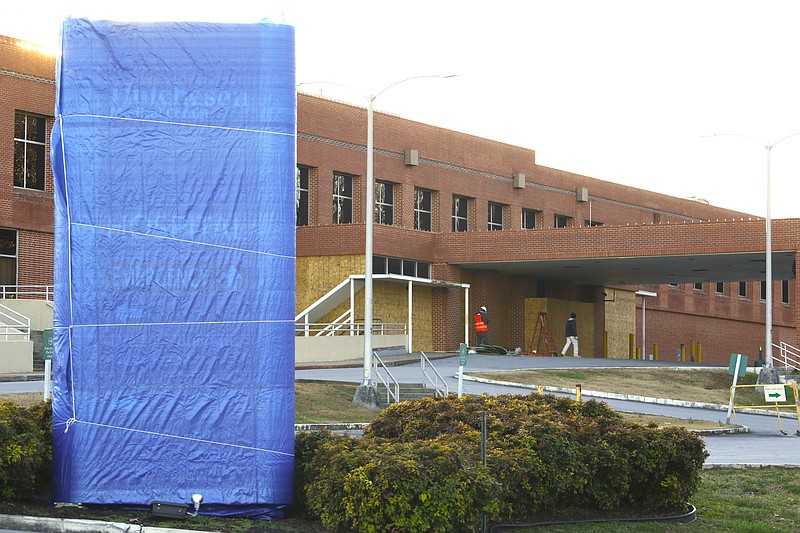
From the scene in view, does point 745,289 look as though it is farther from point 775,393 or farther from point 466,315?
point 775,393

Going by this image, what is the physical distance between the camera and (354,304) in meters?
44.0

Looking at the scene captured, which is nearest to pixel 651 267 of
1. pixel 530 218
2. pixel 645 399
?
pixel 530 218

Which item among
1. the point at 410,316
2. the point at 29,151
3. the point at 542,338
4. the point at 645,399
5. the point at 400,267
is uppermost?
the point at 29,151

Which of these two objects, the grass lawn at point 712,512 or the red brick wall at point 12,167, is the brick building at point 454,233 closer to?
the red brick wall at point 12,167

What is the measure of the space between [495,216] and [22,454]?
47.5 metres

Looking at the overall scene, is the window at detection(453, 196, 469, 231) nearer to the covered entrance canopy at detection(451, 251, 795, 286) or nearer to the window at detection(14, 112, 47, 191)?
the covered entrance canopy at detection(451, 251, 795, 286)

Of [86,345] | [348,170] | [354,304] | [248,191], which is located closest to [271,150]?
[248,191]

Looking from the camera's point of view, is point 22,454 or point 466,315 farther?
point 466,315

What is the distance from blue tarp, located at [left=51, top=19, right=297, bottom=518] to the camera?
11.5 meters

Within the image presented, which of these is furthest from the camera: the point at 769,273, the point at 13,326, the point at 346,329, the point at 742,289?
the point at 742,289

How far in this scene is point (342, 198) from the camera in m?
51.2

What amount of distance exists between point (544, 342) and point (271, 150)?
41580mm

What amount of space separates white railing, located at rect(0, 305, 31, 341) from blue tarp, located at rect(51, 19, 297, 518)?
75.0 feet

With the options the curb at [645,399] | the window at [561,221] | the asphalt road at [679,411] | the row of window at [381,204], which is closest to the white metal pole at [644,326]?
the window at [561,221]
